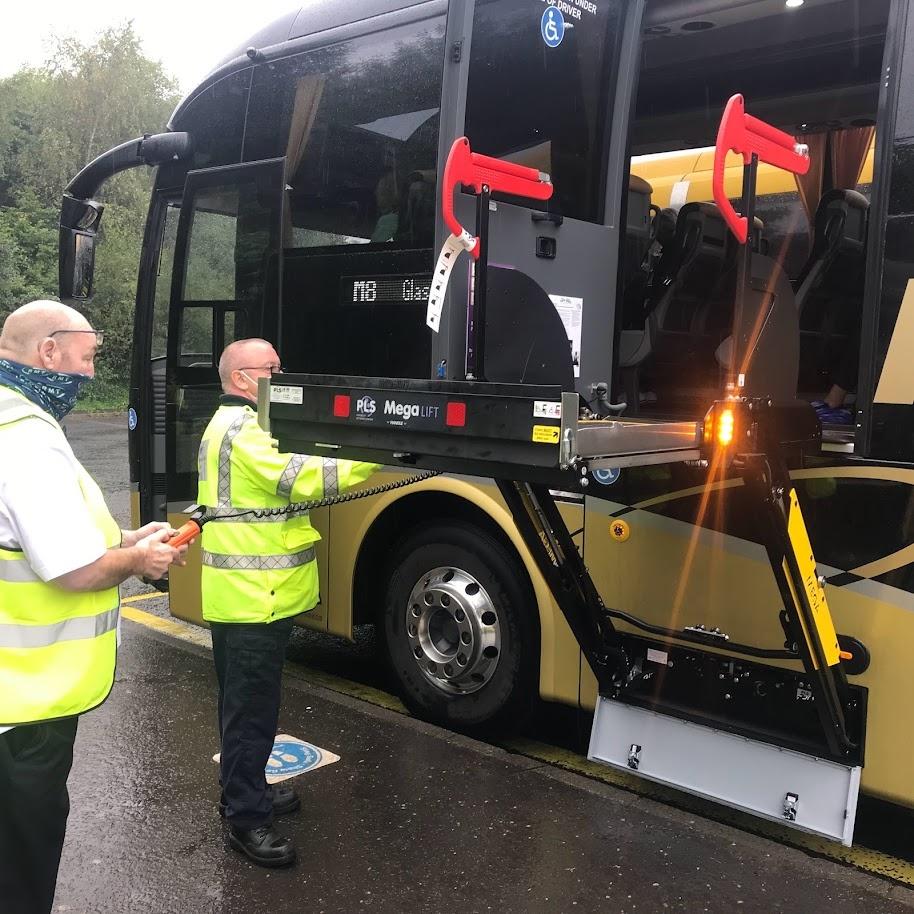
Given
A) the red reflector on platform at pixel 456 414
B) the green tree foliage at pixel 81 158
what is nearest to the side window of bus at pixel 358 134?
the red reflector on platform at pixel 456 414

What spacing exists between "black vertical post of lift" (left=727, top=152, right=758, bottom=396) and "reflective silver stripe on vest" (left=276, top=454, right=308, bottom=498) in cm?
134

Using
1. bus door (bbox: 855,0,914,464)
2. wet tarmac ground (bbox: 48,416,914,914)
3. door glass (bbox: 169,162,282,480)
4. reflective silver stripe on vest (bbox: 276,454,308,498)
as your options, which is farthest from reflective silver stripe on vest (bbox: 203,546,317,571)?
bus door (bbox: 855,0,914,464)

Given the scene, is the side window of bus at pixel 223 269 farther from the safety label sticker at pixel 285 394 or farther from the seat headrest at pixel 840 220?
the seat headrest at pixel 840 220

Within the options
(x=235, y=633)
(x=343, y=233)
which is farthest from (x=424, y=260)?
(x=235, y=633)

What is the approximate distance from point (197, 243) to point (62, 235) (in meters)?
1.02

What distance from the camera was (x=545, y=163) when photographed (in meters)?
3.73

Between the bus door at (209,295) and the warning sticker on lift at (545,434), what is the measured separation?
2.41m

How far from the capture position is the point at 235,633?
328 cm

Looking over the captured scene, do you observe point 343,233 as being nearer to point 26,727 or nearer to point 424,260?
point 424,260

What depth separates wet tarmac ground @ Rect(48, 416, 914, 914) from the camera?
312cm

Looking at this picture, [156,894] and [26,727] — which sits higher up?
[26,727]

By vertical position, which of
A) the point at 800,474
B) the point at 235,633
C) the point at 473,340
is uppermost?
the point at 473,340

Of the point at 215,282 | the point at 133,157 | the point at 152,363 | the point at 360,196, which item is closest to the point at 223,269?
the point at 215,282

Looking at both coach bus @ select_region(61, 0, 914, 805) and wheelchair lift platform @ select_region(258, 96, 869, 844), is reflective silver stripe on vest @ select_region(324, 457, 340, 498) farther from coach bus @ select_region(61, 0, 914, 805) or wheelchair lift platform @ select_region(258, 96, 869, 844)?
coach bus @ select_region(61, 0, 914, 805)
